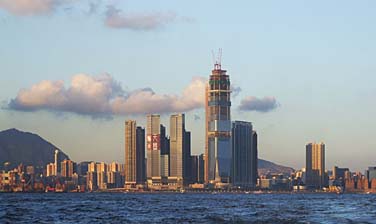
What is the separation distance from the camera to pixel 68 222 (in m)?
98.1

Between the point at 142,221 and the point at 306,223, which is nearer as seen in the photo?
the point at 306,223

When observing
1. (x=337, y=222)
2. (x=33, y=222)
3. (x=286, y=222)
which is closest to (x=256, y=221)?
(x=286, y=222)

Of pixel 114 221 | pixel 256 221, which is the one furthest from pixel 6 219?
pixel 256 221

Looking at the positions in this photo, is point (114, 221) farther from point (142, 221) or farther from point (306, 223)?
point (306, 223)

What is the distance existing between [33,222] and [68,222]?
3988mm

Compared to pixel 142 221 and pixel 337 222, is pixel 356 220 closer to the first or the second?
pixel 337 222

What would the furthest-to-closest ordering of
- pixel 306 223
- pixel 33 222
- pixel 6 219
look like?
pixel 6 219
pixel 33 222
pixel 306 223

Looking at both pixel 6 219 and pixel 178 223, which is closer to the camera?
pixel 178 223

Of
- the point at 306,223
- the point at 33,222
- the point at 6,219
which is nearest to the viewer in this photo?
the point at 306,223

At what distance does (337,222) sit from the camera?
96.7 metres

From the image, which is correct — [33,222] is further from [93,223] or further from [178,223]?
[178,223]

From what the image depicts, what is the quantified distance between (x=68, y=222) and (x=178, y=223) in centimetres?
1369

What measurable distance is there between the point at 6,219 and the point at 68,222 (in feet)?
34.5

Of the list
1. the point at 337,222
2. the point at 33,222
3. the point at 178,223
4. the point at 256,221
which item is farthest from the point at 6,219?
the point at 337,222
